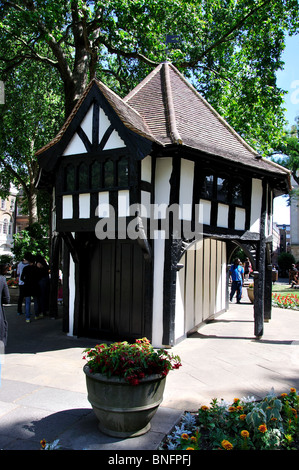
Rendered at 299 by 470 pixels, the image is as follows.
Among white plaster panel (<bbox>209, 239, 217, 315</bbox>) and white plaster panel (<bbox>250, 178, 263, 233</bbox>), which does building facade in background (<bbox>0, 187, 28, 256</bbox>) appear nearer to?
white plaster panel (<bbox>209, 239, 217, 315</bbox>)

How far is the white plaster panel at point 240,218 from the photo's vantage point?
1016 centimetres

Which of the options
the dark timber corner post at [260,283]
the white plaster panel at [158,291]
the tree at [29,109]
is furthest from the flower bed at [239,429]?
the tree at [29,109]

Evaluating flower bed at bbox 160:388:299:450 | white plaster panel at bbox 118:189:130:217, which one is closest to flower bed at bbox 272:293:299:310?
white plaster panel at bbox 118:189:130:217

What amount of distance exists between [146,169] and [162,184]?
588mm

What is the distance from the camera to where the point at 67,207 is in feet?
30.1

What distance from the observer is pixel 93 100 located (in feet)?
29.2

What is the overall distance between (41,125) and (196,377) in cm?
2056

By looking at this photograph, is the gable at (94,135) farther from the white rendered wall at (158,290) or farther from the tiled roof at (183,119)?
the white rendered wall at (158,290)

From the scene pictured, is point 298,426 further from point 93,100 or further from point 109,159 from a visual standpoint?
point 93,100

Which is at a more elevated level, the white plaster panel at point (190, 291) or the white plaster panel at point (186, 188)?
the white plaster panel at point (186, 188)

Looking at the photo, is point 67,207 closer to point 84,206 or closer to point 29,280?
point 84,206

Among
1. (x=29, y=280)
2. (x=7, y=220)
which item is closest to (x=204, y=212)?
(x=29, y=280)

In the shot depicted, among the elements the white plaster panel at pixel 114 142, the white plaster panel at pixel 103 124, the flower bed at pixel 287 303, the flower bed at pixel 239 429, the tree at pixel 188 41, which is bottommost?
the flower bed at pixel 287 303

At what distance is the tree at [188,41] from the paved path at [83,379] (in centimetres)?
846
